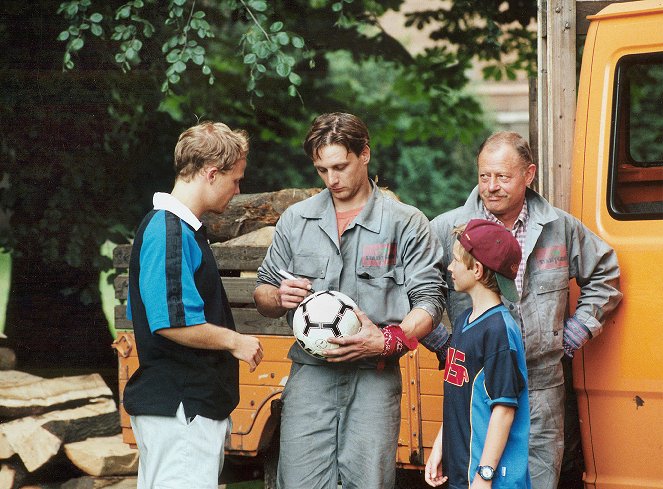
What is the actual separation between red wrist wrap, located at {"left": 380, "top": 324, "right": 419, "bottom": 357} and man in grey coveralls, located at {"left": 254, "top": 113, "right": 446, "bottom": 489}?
46 millimetres

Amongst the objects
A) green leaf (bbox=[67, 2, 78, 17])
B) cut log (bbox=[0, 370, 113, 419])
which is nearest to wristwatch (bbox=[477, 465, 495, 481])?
cut log (bbox=[0, 370, 113, 419])

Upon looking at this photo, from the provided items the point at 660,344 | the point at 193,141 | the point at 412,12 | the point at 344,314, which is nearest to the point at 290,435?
the point at 344,314

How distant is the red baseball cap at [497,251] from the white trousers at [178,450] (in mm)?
1018

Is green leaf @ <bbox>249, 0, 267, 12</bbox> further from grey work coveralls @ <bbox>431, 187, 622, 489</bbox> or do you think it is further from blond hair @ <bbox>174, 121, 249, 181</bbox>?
blond hair @ <bbox>174, 121, 249, 181</bbox>

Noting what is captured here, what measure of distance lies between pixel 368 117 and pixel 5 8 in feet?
14.6

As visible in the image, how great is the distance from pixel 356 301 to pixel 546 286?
727 mm

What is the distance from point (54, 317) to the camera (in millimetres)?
7277

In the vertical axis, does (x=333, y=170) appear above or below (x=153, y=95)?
below

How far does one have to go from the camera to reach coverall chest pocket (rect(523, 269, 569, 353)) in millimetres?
3473

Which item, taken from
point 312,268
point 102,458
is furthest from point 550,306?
point 102,458


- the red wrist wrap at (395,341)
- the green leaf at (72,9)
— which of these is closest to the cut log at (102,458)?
the red wrist wrap at (395,341)

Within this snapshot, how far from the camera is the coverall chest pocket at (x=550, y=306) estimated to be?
11.4ft

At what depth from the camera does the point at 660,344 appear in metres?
3.48

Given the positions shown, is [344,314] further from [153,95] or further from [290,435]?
[153,95]
